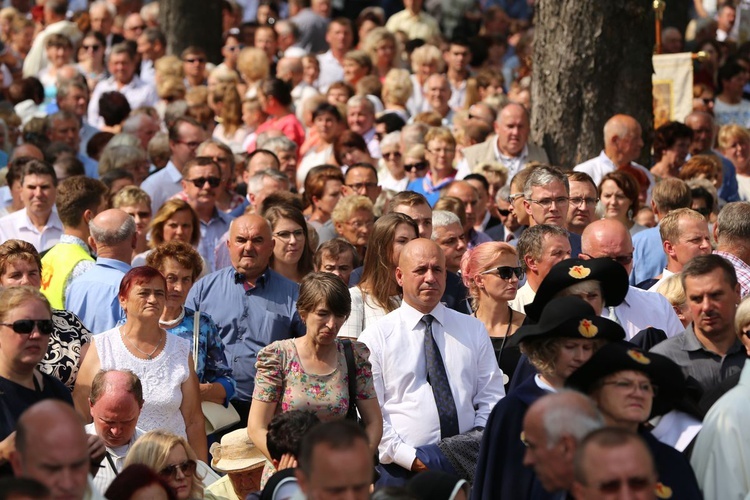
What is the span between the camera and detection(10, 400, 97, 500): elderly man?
17.3 ft

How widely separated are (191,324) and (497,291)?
1.88 metres

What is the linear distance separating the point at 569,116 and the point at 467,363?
219 inches

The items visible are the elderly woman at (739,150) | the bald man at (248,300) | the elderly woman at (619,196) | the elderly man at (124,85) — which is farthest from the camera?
the elderly man at (124,85)

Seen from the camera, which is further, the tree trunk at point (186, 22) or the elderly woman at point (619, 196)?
the tree trunk at point (186, 22)

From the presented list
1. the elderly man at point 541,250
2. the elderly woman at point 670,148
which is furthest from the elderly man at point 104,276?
the elderly woman at point 670,148

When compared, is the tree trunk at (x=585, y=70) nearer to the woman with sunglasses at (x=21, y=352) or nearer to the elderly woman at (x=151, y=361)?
the elderly woman at (x=151, y=361)

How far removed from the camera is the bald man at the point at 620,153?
1273 cm

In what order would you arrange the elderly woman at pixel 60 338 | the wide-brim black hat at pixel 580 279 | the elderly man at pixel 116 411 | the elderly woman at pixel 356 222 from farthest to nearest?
the elderly woman at pixel 356 222
the elderly woman at pixel 60 338
the elderly man at pixel 116 411
the wide-brim black hat at pixel 580 279

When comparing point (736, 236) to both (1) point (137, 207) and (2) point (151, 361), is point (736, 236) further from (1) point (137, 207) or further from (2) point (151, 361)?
(1) point (137, 207)

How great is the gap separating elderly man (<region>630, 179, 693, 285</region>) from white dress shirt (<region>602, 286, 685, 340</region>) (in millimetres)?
1928

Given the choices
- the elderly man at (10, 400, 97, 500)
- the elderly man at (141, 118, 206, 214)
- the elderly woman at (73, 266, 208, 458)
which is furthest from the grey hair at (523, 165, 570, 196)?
the elderly man at (10, 400, 97, 500)

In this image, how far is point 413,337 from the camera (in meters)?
8.31

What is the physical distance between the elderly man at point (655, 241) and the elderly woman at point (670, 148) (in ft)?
8.65

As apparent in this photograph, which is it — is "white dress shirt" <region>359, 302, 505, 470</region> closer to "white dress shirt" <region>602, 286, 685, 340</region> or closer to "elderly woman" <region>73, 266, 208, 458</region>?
"white dress shirt" <region>602, 286, 685, 340</region>
